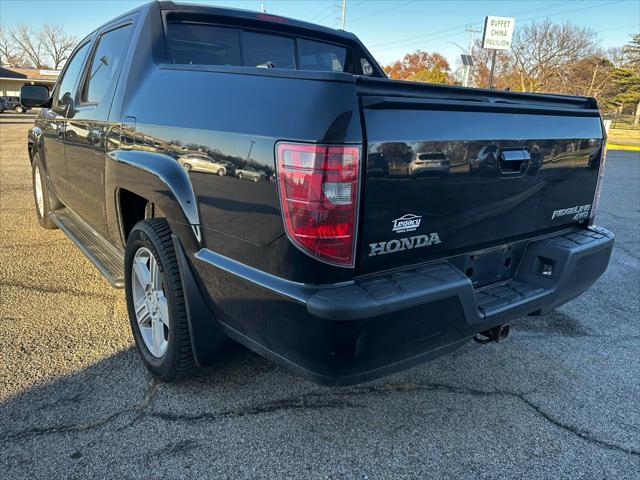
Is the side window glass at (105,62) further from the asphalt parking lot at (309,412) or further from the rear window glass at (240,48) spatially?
the asphalt parking lot at (309,412)

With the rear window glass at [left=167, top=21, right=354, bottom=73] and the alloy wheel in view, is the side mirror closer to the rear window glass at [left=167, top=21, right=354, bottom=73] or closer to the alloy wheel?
the rear window glass at [left=167, top=21, right=354, bottom=73]

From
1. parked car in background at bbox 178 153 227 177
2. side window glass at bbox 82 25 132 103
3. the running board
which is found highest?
side window glass at bbox 82 25 132 103

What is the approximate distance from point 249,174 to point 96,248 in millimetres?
2239

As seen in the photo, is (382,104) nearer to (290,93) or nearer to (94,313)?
(290,93)

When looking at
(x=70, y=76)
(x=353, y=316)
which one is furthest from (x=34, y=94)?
(x=353, y=316)

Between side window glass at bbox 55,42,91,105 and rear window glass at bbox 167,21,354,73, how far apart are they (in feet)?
4.84

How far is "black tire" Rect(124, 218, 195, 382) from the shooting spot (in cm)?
246

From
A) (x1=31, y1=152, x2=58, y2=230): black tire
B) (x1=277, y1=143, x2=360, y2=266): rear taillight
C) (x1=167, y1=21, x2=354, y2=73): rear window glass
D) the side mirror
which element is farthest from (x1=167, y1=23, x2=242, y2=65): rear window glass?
(x1=31, y1=152, x2=58, y2=230): black tire

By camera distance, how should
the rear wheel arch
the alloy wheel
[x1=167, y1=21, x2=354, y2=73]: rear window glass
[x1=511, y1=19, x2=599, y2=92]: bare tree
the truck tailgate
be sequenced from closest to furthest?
the truck tailgate, the alloy wheel, the rear wheel arch, [x1=167, y1=21, x2=354, y2=73]: rear window glass, [x1=511, y1=19, x2=599, y2=92]: bare tree

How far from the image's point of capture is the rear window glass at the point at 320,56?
12.8ft

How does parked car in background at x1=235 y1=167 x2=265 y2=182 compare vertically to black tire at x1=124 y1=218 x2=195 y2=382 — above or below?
above

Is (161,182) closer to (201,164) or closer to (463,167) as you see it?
(201,164)

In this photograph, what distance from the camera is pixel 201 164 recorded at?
2236 mm

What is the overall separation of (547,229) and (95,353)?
2722 mm
